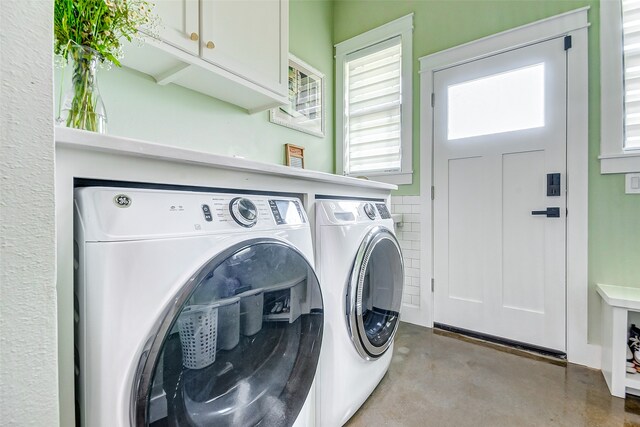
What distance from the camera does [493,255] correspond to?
6.77ft

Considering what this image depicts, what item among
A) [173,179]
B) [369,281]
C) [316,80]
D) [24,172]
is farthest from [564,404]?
[316,80]

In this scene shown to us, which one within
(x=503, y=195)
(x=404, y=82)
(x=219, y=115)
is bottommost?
(x=503, y=195)

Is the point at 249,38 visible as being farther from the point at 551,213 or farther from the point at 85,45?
the point at 551,213

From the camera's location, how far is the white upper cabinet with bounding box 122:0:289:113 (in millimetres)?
1244

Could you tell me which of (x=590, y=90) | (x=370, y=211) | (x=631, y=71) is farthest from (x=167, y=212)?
(x=631, y=71)

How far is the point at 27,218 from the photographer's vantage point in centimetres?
35

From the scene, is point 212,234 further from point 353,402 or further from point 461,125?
point 461,125

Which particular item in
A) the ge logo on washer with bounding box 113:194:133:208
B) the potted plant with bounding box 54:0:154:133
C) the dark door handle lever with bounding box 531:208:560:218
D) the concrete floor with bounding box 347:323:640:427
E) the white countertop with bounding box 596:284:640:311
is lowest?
the concrete floor with bounding box 347:323:640:427

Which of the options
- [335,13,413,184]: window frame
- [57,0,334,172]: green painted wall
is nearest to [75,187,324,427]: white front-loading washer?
[57,0,334,172]: green painted wall

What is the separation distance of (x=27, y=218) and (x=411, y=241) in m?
2.35

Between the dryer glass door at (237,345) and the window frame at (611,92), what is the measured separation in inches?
76.4

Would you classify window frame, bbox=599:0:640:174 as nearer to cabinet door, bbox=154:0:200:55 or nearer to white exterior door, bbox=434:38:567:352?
white exterior door, bbox=434:38:567:352

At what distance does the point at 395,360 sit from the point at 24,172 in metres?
1.87

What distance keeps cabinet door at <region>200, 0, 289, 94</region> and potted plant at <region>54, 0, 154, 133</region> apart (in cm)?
49
